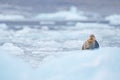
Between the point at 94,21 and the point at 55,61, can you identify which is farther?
the point at 94,21

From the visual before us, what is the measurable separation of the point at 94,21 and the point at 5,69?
3.42m

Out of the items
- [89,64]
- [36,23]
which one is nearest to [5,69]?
[89,64]

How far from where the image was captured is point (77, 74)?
560cm

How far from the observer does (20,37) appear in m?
8.20

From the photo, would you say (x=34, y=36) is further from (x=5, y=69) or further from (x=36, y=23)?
(x=5, y=69)

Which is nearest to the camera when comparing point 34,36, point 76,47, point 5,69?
point 5,69

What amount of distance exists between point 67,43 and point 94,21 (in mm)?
924

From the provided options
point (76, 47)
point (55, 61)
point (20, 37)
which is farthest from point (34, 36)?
point (55, 61)

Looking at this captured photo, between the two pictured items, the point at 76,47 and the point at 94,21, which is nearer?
the point at 76,47

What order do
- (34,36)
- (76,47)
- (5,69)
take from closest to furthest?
(5,69) < (76,47) < (34,36)

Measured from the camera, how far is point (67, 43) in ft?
26.2

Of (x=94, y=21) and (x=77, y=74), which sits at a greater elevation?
(x=94, y=21)

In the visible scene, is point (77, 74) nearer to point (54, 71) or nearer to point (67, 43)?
point (54, 71)

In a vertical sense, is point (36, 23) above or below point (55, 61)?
above
